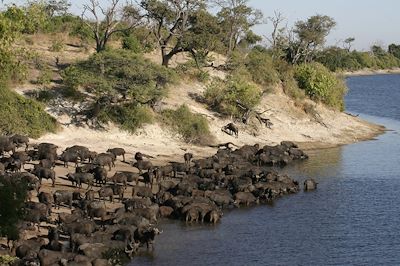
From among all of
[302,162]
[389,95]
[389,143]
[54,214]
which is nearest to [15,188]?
[54,214]

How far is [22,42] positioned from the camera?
2045 inches

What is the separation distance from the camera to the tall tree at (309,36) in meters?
69.4

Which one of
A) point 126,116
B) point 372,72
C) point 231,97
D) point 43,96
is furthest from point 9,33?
point 372,72

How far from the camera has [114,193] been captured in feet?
88.2

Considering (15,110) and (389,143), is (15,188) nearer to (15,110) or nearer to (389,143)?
(15,110)

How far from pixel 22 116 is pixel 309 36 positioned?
40.0m

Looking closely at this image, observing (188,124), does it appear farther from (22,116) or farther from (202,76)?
(22,116)

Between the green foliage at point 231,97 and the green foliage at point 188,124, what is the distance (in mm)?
3590

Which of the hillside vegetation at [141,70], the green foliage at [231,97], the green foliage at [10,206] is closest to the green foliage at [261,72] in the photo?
the hillside vegetation at [141,70]

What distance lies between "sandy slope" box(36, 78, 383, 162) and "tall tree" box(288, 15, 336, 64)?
15.9 m

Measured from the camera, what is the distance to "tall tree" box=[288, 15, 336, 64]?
228 feet

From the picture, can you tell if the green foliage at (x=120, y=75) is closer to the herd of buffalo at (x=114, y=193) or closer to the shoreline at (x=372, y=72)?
the herd of buffalo at (x=114, y=193)

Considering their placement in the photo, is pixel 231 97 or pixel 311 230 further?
pixel 231 97

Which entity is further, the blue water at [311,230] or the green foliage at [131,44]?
the green foliage at [131,44]
